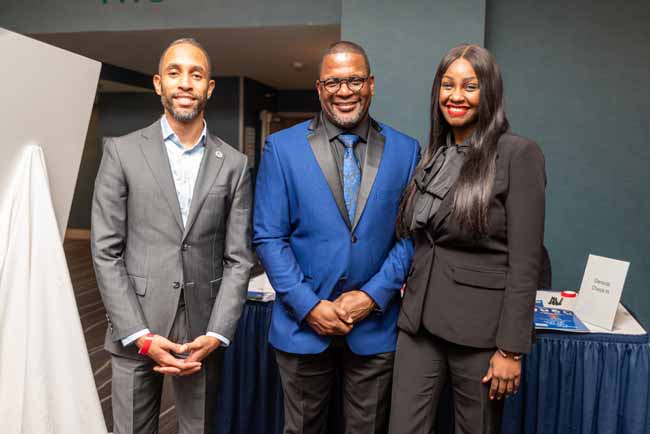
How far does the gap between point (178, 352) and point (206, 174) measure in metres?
0.53

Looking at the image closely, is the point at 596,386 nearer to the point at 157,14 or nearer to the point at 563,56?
the point at 563,56

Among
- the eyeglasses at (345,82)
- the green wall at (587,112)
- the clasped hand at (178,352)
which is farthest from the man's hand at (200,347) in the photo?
the green wall at (587,112)

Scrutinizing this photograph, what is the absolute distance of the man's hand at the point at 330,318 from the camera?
164 centimetres

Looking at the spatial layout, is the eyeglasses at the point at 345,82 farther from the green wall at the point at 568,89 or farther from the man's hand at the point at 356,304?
the green wall at the point at 568,89

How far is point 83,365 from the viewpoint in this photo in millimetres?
1408

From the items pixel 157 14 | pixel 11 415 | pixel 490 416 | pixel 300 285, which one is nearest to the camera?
pixel 11 415

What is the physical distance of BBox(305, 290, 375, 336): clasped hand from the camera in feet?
→ 5.40

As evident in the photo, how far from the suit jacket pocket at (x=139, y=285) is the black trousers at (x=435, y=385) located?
2.61 ft

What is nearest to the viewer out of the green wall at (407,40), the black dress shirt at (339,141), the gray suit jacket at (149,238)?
the gray suit jacket at (149,238)

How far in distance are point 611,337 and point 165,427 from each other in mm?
2172

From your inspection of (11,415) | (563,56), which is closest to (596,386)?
(11,415)

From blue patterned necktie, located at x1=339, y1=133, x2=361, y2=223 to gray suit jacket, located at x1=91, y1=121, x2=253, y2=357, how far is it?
1.26 ft

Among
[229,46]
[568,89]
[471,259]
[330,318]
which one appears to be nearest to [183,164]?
[330,318]

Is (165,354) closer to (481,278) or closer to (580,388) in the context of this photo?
(481,278)
